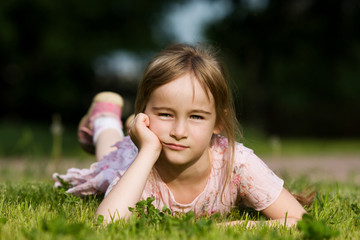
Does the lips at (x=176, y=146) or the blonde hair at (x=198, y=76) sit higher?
the blonde hair at (x=198, y=76)

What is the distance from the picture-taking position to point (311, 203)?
3.00 metres

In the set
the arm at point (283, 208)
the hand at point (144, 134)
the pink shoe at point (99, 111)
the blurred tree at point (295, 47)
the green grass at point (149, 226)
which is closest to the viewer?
the green grass at point (149, 226)

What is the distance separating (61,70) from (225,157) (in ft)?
56.7

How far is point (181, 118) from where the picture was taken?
238 cm

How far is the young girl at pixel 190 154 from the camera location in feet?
7.86

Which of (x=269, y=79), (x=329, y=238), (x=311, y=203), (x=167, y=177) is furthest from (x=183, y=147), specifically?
(x=269, y=79)

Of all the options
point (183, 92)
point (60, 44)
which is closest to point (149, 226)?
point (183, 92)

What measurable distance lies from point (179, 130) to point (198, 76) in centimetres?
34

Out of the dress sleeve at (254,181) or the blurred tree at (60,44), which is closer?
the dress sleeve at (254,181)

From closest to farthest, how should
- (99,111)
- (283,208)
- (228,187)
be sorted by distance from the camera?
(283,208) < (228,187) < (99,111)

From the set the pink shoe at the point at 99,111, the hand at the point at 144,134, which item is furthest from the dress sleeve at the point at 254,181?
the pink shoe at the point at 99,111

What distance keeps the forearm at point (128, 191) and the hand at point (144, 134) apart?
0.04 metres

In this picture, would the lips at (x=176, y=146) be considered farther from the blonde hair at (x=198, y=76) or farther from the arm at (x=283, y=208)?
the arm at (x=283, y=208)

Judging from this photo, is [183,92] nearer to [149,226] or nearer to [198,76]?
[198,76]
